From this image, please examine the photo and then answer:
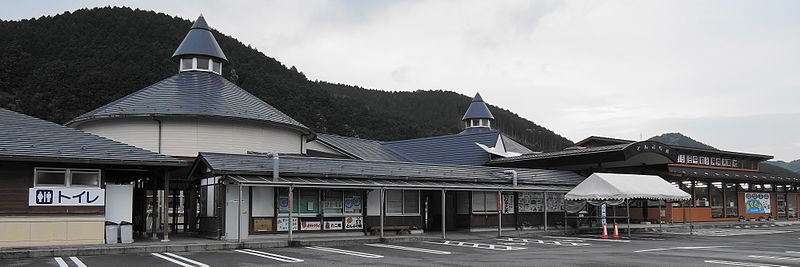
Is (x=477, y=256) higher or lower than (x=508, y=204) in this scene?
lower

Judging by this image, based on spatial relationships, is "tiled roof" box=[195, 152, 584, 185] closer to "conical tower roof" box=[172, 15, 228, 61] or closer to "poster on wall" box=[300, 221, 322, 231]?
"poster on wall" box=[300, 221, 322, 231]

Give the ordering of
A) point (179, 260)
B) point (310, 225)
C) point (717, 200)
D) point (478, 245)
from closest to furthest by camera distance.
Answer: point (179, 260), point (478, 245), point (310, 225), point (717, 200)

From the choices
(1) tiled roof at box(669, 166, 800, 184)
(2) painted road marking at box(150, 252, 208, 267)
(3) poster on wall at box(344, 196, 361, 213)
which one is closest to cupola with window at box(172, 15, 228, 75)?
(3) poster on wall at box(344, 196, 361, 213)

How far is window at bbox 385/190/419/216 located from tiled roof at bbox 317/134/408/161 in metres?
9.20

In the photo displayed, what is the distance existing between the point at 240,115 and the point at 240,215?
7.43m

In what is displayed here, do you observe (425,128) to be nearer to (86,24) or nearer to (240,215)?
(86,24)

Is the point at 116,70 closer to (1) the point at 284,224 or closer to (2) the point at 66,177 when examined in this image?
(1) the point at 284,224

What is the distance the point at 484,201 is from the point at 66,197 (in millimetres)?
15828

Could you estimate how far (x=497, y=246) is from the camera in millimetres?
19750

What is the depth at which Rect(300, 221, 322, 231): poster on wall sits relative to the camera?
22250mm

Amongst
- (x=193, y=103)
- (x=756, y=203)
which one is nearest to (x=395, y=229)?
(x=193, y=103)

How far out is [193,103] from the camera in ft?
86.6

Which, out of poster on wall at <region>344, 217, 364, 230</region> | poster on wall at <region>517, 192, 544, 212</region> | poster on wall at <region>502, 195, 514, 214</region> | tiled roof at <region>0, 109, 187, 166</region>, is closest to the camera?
tiled roof at <region>0, 109, 187, 166</region>

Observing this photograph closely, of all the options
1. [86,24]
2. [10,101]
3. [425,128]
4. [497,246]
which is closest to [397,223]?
[497,246]
